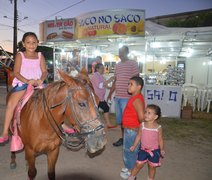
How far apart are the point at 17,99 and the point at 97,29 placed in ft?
21.1

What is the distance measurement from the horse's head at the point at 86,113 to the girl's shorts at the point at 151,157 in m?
1.17

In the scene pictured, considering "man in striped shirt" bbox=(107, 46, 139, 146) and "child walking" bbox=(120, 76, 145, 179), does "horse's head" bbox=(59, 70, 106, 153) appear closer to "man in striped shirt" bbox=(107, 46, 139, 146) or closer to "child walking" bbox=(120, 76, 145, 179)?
"child walking" bbox=(120, 76, 145, 179)

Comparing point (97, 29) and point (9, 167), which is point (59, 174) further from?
point (97, 29)

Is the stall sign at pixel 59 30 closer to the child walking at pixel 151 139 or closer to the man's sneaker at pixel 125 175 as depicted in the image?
the man's sneaker at pixel 125 175

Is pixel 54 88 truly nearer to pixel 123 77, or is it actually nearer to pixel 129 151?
pixel 129 151

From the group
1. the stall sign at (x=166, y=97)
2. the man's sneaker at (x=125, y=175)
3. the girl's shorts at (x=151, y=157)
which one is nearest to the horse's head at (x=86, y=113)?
the girl's shorts at (x=151, y=157)

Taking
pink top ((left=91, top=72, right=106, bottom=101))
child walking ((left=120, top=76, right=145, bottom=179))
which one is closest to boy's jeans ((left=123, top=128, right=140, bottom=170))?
child walking ((left=120, top=76, right=145, bottom=179))

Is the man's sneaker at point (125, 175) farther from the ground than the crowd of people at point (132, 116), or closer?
closer

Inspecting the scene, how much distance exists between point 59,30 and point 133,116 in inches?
325

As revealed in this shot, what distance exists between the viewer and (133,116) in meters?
3.38

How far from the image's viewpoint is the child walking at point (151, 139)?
3.15 m

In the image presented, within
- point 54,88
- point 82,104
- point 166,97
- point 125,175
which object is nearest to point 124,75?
point 125,175

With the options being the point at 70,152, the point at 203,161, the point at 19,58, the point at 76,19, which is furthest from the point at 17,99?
the point at 76,19

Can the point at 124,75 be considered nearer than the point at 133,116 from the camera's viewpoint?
No
